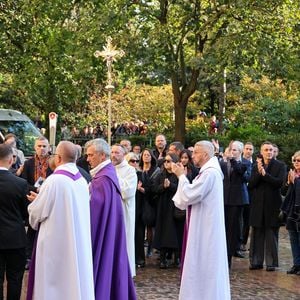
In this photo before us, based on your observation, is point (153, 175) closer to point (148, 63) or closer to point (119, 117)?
point (148, 63)

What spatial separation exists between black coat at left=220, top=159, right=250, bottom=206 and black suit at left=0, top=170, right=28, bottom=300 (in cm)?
475

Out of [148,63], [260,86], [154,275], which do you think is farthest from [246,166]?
[260,86]

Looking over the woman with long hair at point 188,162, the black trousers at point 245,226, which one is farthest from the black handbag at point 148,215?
the black trousers at point 245,226

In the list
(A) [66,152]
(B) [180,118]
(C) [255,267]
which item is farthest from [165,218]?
(B) [180,118]

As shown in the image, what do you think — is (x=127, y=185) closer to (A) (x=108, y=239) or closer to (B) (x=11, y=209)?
(A) (x=108, y=239)

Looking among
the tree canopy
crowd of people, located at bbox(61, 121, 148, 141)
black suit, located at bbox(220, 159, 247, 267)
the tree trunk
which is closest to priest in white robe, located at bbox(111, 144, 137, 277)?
black suit, located at bbox(220, 159, 247, 267)

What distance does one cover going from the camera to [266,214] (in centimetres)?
1053

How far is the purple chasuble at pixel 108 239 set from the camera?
684 centimetres

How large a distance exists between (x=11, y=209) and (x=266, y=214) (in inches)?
197

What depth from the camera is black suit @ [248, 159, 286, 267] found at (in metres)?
10.5

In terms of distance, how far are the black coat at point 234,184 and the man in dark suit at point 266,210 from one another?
0.32 m

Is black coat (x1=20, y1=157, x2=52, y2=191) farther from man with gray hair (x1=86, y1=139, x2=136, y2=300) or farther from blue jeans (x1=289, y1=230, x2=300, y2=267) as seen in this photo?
blue jeans (x1=289, y1=230, x2=300, y2=267)

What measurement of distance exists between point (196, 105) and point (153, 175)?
22854mm

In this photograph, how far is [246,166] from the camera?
36.8 ft
